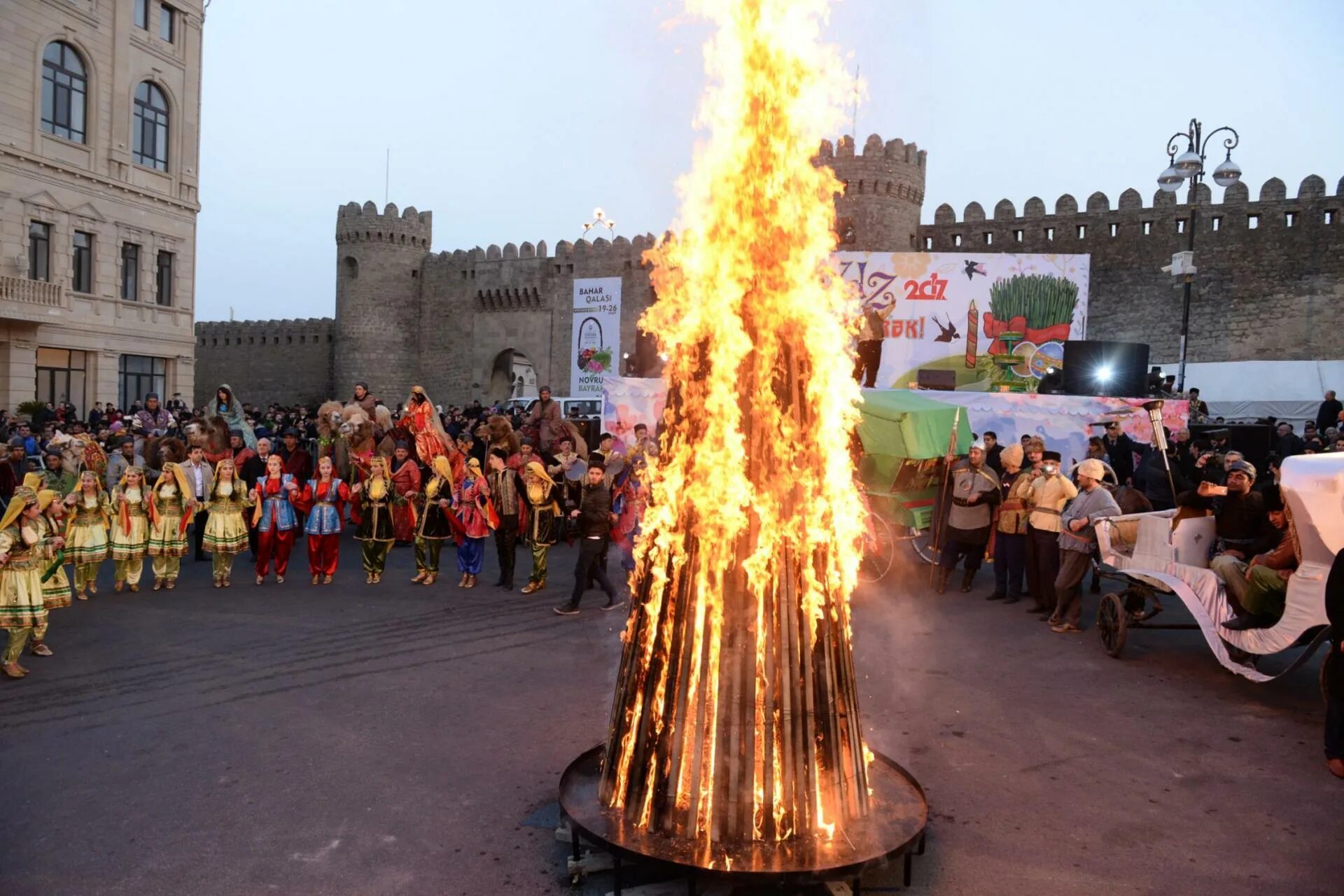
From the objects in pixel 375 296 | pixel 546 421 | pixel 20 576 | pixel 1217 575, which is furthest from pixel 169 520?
pixel 375 296

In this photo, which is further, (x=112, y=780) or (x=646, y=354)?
(x=646, y=354)

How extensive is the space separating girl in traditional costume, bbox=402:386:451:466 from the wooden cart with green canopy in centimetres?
551

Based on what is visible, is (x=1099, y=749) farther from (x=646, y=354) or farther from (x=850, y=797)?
(x=646, y=354)

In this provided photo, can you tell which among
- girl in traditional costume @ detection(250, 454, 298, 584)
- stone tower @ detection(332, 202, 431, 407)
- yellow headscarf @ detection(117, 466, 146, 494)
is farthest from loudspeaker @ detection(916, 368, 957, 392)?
stone tower @ detection(332, 202, 431, 407)

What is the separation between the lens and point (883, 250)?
32.5 meters

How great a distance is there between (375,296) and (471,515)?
38.1m

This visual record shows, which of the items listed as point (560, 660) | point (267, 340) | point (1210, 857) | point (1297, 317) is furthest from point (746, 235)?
point (267, 340)

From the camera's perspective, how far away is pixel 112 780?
5.00 m

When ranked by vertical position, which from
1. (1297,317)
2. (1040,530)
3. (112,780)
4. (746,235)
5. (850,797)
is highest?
(1297,317)

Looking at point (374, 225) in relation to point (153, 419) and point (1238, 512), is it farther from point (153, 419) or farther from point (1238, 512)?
point (1238, 512)

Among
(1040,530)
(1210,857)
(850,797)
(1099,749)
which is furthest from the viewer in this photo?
(1040,530)

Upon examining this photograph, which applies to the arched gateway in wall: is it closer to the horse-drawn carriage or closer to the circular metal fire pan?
the horse-drawn carriage

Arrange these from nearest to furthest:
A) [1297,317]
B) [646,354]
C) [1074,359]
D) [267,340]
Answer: [1074,359], [646,354], [1297,317], [267,340]

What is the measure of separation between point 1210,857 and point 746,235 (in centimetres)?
366
